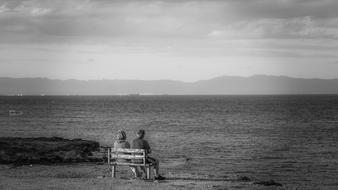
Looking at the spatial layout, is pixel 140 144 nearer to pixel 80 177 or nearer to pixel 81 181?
pixel 81 181

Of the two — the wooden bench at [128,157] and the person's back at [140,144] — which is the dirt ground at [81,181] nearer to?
the wooden bench at [128,157]

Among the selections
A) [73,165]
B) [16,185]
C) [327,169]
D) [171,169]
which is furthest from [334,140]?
[16,185]

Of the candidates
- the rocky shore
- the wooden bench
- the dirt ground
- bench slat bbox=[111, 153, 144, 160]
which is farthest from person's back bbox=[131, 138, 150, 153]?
the rocky shore

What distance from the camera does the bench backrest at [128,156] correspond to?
1941 cm

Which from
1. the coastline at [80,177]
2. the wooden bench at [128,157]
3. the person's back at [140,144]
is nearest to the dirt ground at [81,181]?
the coastline at [80,177]

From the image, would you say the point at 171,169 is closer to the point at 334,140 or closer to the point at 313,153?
the point at 313,153

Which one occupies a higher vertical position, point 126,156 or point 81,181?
point 126,156

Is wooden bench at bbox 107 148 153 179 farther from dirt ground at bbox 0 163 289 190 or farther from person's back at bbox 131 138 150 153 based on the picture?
dirt ground at bbox 0 163 289 190

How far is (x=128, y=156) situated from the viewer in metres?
19.6

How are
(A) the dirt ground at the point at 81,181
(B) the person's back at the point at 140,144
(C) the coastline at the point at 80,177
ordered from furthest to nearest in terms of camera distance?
(B) the person's back at the point at 140,144, (C) the coastline at the point at 80,177, (A) the dirt ground at the point at 81,181

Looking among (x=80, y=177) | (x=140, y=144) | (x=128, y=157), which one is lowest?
(x=80, y=177)

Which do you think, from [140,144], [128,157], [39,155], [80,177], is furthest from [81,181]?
[39,155]

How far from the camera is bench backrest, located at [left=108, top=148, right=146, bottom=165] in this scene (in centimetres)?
1941

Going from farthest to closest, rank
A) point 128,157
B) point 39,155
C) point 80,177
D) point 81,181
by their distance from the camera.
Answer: point 39,155 < point 80,177 < point 128,157 < point 81,181
